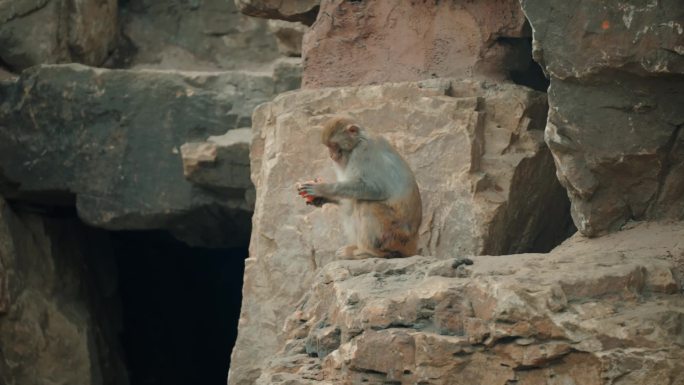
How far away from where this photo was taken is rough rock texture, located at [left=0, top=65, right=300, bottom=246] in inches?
451

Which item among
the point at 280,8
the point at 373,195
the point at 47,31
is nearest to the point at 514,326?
the point at 373,195

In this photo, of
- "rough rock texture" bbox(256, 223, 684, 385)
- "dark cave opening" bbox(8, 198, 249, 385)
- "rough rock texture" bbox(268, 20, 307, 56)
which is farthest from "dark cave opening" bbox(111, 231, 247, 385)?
"rough rock texture" bbox(256, 223, 684, 385)

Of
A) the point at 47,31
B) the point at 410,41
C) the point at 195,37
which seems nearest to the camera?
the point at 410,41

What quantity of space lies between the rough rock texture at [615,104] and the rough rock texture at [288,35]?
460 cm

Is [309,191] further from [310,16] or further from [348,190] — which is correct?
[310,16]

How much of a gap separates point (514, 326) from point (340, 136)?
270 cm

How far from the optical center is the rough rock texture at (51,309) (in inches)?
453

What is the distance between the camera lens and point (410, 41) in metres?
9.29

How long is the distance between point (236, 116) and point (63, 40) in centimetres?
187

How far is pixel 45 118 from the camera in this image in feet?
38.2

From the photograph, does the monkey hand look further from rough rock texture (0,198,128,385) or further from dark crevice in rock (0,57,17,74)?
dark crevice in rock (0,57,17,74)

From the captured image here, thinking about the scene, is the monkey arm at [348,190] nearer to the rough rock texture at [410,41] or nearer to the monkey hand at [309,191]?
the monkey hand at [309,191]

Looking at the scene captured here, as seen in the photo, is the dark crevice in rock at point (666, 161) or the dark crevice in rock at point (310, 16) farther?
the dark crevice in rock at point (310, 16)

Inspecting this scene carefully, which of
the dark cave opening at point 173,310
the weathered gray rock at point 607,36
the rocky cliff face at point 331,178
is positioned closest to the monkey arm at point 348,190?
the rocky cliff face at point 331,178
